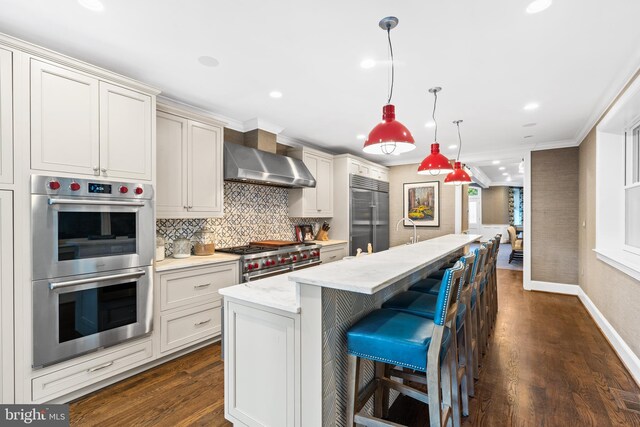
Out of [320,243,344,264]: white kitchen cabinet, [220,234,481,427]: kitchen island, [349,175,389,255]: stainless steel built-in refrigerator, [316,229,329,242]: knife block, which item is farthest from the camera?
[349,175,389,255]: stainless steel built-in refrigerator

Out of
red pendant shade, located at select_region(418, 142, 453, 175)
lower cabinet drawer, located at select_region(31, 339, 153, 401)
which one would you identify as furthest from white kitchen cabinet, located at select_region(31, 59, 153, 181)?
red pendant shade, located at select_region(418, 142, 453, 175)

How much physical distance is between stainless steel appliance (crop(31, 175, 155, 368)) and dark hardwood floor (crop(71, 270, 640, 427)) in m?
0.43

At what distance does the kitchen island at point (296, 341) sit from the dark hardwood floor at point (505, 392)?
0.54 metres

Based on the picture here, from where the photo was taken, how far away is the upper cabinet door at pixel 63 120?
1996 mm

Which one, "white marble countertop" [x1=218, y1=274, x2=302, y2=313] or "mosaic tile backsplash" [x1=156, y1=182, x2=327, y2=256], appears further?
"mosaic tile backsplash" [x1=156, y1=182, x2=327, y2=256]

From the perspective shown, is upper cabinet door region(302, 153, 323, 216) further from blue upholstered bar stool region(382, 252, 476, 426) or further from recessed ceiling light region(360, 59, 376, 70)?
blue upholstered bar stool region(382, 252, 476, 426)

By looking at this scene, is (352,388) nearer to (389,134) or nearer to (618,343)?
(389,134)

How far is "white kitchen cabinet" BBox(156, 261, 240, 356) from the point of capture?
2.67 m

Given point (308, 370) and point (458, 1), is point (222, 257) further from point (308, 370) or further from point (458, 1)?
point (458, 1)

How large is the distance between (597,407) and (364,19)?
3009 millimetres

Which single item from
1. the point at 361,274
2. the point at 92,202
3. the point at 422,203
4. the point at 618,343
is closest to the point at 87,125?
the point at 92,202

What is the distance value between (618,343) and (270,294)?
3.42 metres

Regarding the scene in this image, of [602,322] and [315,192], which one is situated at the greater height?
[315,192]

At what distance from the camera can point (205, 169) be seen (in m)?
3.30
